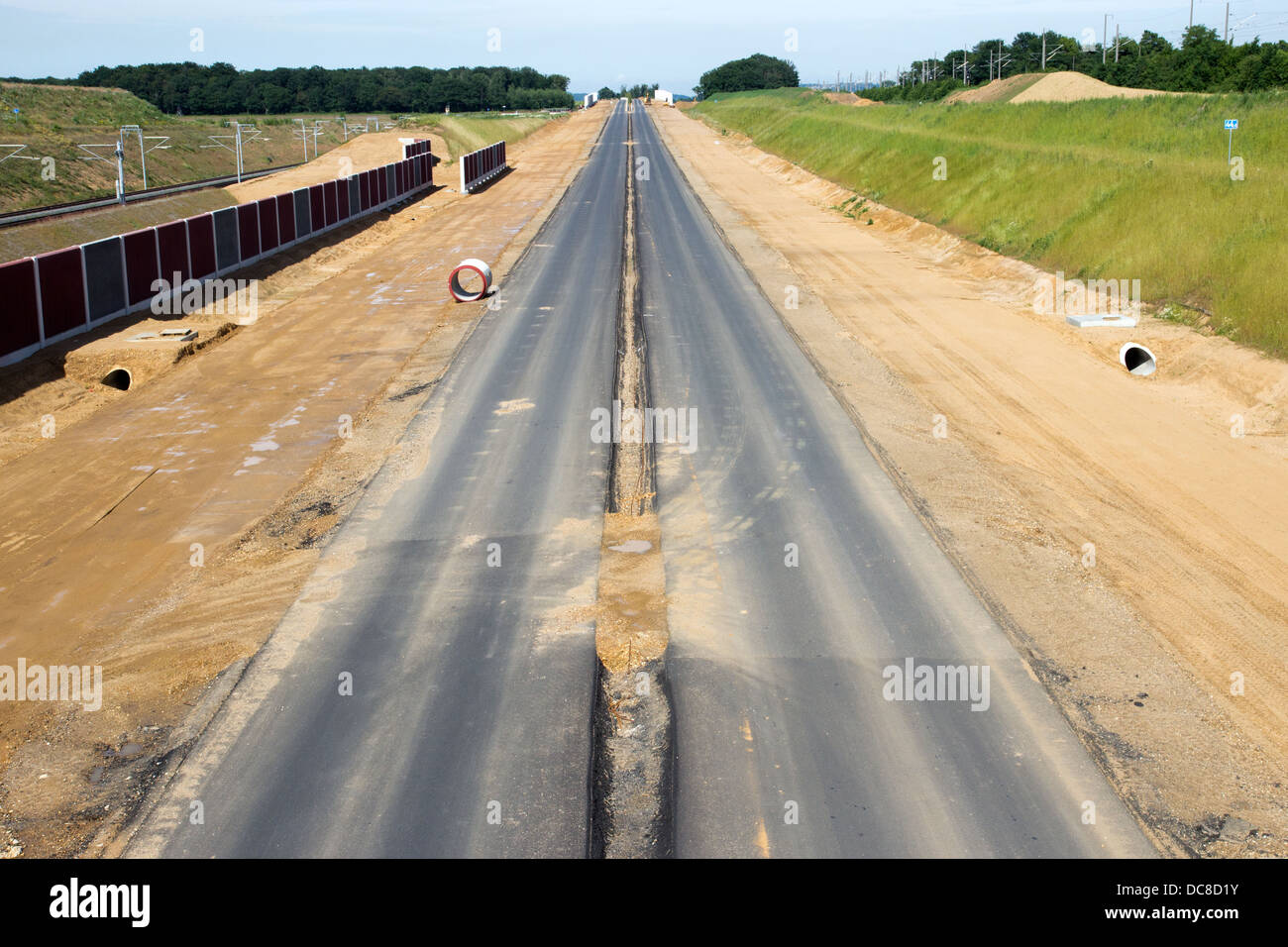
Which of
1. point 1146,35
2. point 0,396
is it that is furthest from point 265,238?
point 1146,35

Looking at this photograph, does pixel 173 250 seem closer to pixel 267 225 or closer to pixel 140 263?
pixel 140 263

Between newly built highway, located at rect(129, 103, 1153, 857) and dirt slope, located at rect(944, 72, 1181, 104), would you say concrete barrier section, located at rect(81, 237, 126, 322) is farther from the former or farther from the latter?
dirt slope, located at rect(944, 72, 1181, 104)

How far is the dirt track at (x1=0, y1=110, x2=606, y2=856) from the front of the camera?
9312mm

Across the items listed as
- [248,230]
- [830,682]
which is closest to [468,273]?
[248,230]

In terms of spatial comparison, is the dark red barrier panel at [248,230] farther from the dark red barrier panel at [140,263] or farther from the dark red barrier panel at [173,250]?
the dark red barrier panel at [140,263]

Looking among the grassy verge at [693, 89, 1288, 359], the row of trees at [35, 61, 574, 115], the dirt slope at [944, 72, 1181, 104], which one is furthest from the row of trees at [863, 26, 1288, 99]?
the row of trees at [35, 61, 574, 115]

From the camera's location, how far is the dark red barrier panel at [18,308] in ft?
67.5

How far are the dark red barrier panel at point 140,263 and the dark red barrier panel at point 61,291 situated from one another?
199cm

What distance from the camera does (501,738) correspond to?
911cm

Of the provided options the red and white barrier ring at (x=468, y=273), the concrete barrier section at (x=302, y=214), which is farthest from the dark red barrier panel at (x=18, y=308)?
the concrete barrier section at (x=302, y=214)

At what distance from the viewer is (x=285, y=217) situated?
35.7m

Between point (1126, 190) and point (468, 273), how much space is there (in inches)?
701

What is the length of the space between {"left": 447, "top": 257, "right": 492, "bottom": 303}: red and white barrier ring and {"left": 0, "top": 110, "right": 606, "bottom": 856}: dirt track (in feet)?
1.34
